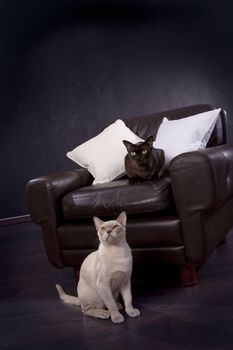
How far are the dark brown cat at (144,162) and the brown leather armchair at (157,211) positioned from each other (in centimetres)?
16

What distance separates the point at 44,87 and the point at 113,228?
356 cm

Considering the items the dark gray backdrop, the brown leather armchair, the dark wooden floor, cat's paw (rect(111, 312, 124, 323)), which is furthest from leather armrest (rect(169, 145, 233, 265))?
the dark gray backdrop

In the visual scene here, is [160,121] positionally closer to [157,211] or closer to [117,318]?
[157,211]

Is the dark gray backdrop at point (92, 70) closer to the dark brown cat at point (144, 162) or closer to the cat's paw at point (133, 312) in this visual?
the dark brown cat at point (144, 162)

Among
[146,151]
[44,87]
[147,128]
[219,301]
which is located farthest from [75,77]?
[219,301]

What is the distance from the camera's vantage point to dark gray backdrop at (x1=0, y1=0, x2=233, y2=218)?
4.98 meters

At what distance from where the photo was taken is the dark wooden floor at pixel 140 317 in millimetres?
1598

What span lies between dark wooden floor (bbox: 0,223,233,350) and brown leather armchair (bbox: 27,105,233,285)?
16 centimetres

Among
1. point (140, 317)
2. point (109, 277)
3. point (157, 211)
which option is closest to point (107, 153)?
point (157, 211)

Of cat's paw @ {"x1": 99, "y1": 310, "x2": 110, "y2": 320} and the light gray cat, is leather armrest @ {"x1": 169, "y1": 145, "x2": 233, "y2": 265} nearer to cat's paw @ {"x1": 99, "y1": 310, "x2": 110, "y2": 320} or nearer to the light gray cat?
the light gray cat

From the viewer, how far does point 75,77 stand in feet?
16.6

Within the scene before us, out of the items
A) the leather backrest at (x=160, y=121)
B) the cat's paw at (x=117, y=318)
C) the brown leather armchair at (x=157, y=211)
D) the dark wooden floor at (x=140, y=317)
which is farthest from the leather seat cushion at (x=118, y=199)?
the leather backrest at (x=160, y=121)

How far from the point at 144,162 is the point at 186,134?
394mm

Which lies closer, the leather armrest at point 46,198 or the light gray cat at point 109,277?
the light gray cat at point 109,277
